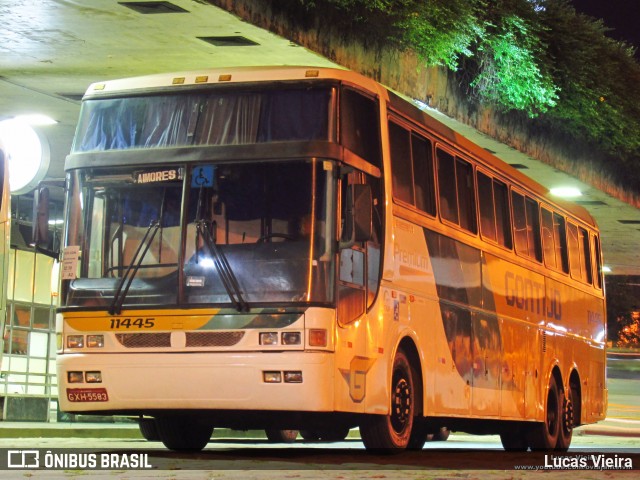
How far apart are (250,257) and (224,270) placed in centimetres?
Answer: 26

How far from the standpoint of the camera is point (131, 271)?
503 inches

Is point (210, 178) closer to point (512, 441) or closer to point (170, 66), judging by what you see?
point (170, 66)

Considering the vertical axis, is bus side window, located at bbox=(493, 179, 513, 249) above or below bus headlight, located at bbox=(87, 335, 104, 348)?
above

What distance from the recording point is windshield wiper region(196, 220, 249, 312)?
488 inches

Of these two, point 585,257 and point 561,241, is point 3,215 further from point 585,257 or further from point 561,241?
point 585,257

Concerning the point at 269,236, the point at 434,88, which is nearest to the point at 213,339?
the point at 269,236

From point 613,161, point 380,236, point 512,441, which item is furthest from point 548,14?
point 380,236

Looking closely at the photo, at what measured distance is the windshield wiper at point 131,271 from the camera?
12.8 meters

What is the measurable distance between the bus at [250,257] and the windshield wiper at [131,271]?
0.02 metres

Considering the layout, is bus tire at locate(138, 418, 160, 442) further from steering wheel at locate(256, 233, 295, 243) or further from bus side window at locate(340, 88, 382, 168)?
bus side window at locate(340, 88, 382, 168)

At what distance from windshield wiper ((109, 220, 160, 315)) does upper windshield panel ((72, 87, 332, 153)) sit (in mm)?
908

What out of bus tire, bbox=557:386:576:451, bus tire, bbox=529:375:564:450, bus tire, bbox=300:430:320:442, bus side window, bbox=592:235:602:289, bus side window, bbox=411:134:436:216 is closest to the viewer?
bus side window, bbox=411:134:436:216

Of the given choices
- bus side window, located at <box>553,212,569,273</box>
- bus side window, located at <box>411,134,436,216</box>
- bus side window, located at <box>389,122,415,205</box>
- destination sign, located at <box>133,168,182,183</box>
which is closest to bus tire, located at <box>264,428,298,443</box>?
bus side window, located at <box>553,212,569,273</box>

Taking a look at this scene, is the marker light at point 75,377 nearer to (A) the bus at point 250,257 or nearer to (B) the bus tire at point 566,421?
(A) the bus at point 250,257
